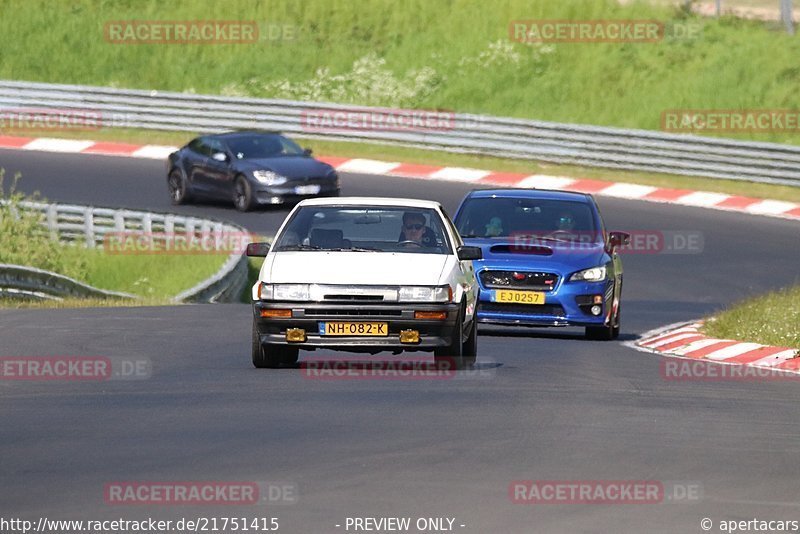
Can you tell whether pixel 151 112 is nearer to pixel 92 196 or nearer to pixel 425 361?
pixel 92 196

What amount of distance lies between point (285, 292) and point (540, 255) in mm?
5108

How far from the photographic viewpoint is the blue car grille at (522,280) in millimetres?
18281

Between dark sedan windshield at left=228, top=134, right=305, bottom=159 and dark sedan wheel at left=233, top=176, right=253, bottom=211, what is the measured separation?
1.58 ft

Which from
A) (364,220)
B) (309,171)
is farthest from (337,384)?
(309,171)

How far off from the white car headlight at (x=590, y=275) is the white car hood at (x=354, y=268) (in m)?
4.06

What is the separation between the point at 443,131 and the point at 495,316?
19.4 meters

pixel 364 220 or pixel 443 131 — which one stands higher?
pixel 364 220

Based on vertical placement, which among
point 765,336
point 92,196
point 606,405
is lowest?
point 92,196

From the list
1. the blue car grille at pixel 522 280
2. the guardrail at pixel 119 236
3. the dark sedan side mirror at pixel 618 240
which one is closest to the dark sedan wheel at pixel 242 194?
the guardrail at pixel 119 236

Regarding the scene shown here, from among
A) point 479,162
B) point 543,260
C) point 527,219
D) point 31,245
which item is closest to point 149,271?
point 31,245

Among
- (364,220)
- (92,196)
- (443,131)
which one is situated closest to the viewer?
(364,220)

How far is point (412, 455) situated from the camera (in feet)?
33.9

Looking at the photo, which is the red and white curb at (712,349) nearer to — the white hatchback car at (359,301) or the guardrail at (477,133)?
the white hatchback car at (359,301)

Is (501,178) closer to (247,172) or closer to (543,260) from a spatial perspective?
(247,172)
